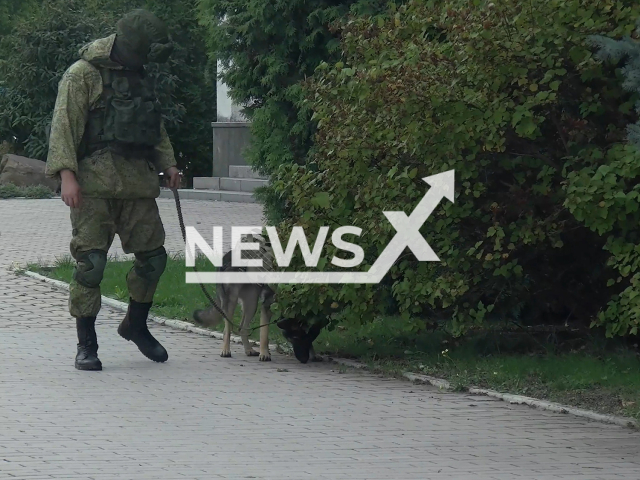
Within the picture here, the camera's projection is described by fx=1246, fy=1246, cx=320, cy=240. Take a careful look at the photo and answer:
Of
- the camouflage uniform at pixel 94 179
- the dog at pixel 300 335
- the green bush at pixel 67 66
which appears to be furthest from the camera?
the green bush at pixel 67 66

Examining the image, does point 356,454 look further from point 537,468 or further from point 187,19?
point 187,19

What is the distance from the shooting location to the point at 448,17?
802 centimetres

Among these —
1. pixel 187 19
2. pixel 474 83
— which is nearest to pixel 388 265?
pixel 474 83

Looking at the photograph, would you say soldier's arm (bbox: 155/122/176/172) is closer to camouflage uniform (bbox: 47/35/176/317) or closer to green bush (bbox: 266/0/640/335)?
camouflage uniform (bbox: 47/35/176/317)

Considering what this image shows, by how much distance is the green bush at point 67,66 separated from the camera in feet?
105

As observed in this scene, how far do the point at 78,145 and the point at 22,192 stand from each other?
20585 millimetres

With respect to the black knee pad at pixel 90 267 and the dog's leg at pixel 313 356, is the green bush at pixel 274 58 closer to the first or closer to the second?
the dog's leg at pixel 313 356

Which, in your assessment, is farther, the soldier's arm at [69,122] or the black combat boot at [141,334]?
the black combat boot at [141,334]

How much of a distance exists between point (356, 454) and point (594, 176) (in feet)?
8.37

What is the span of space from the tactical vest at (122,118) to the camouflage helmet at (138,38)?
0.37ft

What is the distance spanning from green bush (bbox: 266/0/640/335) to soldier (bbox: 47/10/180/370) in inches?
42.9

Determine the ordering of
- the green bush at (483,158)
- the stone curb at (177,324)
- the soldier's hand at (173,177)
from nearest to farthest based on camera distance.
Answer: the green bush at (483,158)
the soldier's hand at (173,177)
the stone curb at (177,324)

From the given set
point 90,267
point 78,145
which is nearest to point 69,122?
point 78,145

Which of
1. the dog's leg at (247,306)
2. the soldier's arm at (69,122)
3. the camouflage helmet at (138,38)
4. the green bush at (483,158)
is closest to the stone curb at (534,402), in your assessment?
the green bush at (483,158)
